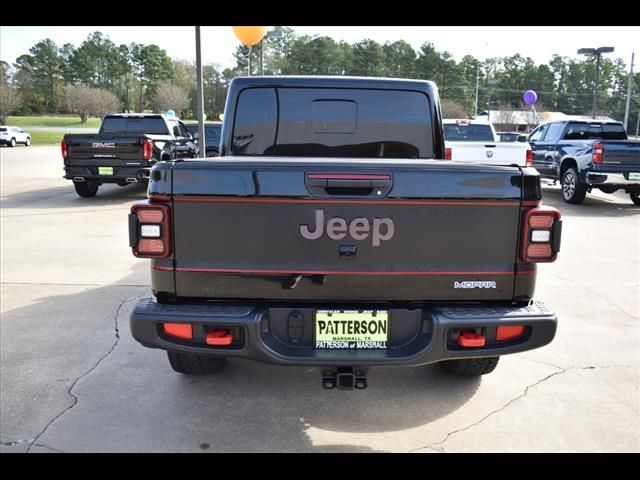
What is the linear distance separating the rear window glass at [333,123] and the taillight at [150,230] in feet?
5.36

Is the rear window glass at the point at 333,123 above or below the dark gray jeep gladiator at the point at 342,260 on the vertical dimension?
above

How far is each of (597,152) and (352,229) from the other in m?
11.0

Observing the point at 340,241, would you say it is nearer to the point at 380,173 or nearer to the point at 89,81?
the point at 380,173

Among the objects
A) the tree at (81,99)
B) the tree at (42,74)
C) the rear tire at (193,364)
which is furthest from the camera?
the tree at (42,74)

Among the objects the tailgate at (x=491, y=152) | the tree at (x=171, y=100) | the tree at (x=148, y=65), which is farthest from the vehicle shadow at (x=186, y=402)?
the tree at (x=148, y=65)

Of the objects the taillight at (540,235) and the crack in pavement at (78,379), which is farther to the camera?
the crack in pavement at (78,379)

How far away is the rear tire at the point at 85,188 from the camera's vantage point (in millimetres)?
12812

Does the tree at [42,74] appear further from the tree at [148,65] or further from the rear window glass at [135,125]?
the rear window glass at [135,125]

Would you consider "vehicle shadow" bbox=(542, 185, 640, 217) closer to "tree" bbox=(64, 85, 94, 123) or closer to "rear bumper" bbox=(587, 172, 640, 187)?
"rear bumper" bbox=(587, 172, 640, 187)

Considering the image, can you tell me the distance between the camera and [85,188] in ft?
42.4

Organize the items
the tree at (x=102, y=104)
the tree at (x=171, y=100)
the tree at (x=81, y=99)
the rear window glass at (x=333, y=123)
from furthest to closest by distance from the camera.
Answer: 1. the tree at (x=171, y=100)
2. the tree at (x=102, y=104)
3. the tree at (x=81, y=99)
4. the rear window glass at (x=333, y=123)

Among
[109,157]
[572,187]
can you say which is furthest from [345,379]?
[572,187]

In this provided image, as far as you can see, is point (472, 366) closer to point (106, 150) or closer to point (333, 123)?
point (333, 123)

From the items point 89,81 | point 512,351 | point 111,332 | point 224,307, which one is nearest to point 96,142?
point 111,332
